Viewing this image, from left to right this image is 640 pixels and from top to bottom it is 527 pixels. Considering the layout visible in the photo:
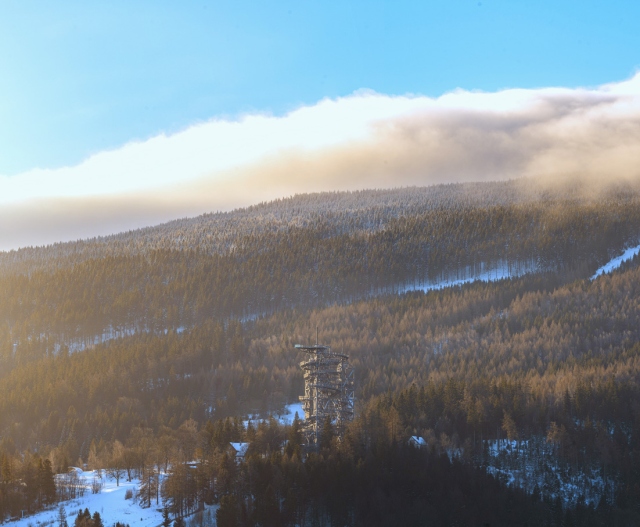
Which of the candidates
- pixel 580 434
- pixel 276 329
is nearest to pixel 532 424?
pixel 580 434

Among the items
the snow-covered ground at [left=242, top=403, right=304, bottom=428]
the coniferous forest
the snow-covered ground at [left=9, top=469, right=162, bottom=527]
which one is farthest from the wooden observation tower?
the snow-covered ground at [left=9, top=469, right=162, bottom=527]

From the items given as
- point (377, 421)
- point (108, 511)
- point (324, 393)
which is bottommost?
point (108, 511)

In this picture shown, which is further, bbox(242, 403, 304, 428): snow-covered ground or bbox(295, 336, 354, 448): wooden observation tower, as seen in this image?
bbox(242, 403, 304, 428): snow-covered ground

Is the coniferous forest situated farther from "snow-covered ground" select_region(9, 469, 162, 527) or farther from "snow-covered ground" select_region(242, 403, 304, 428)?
"snow-covered ground" select_region(9, 469, 162, 527)

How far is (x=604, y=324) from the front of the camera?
180 meters

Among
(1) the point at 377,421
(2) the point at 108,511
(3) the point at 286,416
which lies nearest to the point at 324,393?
(1) the point at 377,421

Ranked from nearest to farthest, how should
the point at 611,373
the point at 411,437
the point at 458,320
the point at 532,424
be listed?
the point at 411,437, the point at 532,424, the point at 611,373, the point at 458,320

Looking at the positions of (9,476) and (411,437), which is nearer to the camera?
(9,476)

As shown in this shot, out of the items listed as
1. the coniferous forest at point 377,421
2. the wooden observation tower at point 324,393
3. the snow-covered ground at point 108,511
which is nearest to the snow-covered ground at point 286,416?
the coniferous forest at point 377,421

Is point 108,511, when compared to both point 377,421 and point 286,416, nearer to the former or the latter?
point 377,421

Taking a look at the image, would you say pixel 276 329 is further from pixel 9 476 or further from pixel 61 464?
pixel 9 476

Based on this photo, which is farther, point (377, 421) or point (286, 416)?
point (286, 416)

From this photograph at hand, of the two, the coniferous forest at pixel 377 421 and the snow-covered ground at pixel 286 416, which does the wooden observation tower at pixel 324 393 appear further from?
the snow-covered ground at pixel 286 416

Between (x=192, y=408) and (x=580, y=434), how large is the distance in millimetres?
65369
